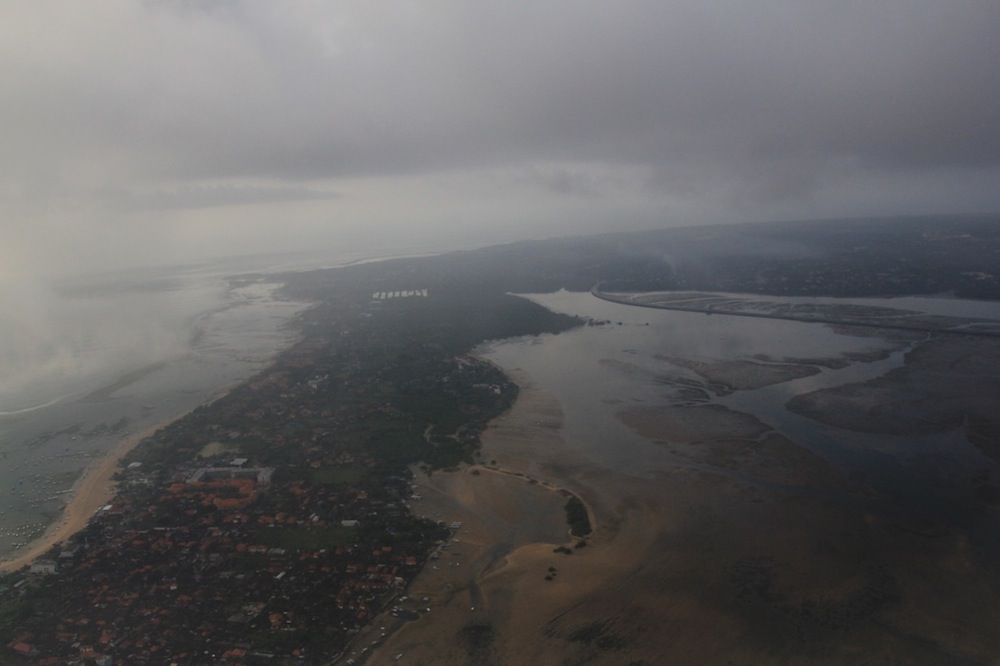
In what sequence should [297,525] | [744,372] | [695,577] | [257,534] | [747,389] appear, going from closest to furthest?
[695,577] → [257,534] → [297,525] → [747,389] → [744,372]

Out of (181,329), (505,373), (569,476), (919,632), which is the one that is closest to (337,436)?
(569,476)

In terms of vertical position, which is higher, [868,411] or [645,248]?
[645,248]

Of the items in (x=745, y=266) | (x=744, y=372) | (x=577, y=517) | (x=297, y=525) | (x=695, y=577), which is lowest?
(x=695, y=577)

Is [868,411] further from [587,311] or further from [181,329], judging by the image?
[181,329]


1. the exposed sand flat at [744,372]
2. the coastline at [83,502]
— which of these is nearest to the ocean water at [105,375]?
the coastline at [83,502]

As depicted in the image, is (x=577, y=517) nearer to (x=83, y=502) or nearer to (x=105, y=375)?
(x=83, y=502)

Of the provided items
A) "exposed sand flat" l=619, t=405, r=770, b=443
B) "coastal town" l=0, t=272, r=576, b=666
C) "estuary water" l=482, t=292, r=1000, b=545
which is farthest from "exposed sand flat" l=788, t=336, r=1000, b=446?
"coastal town" l=0, t=272, r=576, b=666

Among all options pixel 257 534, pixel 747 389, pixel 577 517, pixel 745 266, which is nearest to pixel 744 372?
pixel 747 389

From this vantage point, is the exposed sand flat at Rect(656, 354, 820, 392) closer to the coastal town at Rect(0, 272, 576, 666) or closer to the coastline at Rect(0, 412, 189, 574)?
the coastal town at Rect(0, 272, 576, 666)
